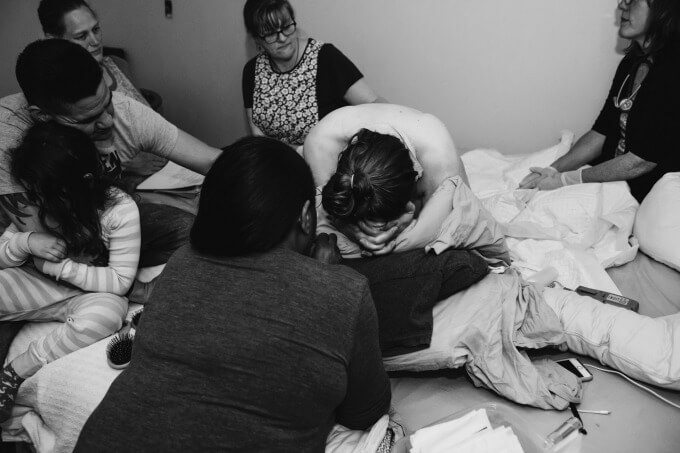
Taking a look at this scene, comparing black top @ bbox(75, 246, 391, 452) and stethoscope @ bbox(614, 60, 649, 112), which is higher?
stethoscope @ bbox(614, 60, 649, 112)

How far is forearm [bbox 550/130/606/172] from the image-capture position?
1869mm

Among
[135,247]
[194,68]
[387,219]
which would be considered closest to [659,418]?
[387,219]

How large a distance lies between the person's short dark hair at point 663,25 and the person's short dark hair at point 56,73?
5.44ft

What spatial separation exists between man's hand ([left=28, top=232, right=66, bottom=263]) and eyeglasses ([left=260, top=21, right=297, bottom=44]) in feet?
3.47

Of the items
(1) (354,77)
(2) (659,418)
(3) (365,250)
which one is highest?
(1) (354,77)

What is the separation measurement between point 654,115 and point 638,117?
56 mm

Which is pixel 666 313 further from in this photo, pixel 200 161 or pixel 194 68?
pixel 194 68

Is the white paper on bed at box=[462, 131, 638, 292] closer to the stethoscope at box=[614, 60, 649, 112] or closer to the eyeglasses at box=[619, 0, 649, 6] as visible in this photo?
the stethoscope at box=[614, 60, 649, 112]

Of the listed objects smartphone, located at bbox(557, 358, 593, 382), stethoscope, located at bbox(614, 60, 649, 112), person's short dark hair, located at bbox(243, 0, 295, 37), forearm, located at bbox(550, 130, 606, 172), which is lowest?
smartphone, located at bbox(557, 358, 593, 382)

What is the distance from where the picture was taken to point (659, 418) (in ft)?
3.66

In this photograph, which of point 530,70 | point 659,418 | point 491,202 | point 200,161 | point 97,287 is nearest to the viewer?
point 659,418

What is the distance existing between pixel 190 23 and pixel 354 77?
1.14 m

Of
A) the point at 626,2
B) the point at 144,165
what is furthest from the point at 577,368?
the point at 144,165

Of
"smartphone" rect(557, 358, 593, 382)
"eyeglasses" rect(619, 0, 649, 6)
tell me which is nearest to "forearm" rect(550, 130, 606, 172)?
"eyeglasses" rect(619, 0, 649, 6)
